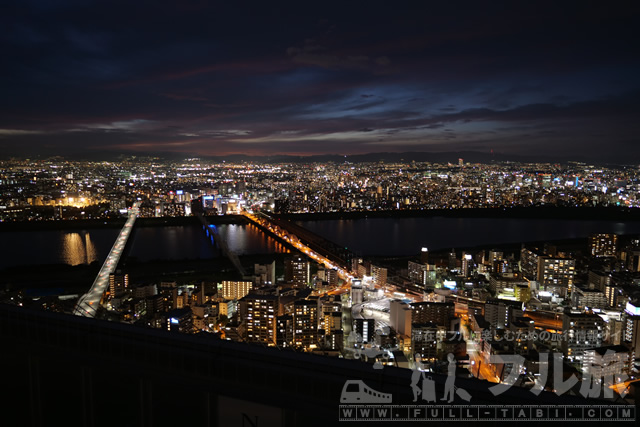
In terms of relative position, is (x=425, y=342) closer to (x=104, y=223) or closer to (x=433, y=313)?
(x=433, y=313)

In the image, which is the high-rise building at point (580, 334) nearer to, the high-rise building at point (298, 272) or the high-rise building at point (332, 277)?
the high-rise building at point (332, 277)

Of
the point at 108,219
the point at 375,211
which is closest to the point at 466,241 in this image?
the point at 375,211

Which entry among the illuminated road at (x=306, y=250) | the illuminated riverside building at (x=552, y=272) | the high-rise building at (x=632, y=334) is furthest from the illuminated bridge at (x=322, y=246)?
the high-rise building at (x=632, y=334)

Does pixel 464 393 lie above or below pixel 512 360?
above

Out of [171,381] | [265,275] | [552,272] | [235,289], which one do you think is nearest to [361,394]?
[171,381]

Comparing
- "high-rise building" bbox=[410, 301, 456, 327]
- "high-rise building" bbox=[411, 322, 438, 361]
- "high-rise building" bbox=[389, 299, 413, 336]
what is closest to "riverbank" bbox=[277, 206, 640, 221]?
"high-rise building" bbox=[389, 299, 413, 336]

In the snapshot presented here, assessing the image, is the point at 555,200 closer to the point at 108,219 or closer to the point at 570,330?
the point at 570,330
